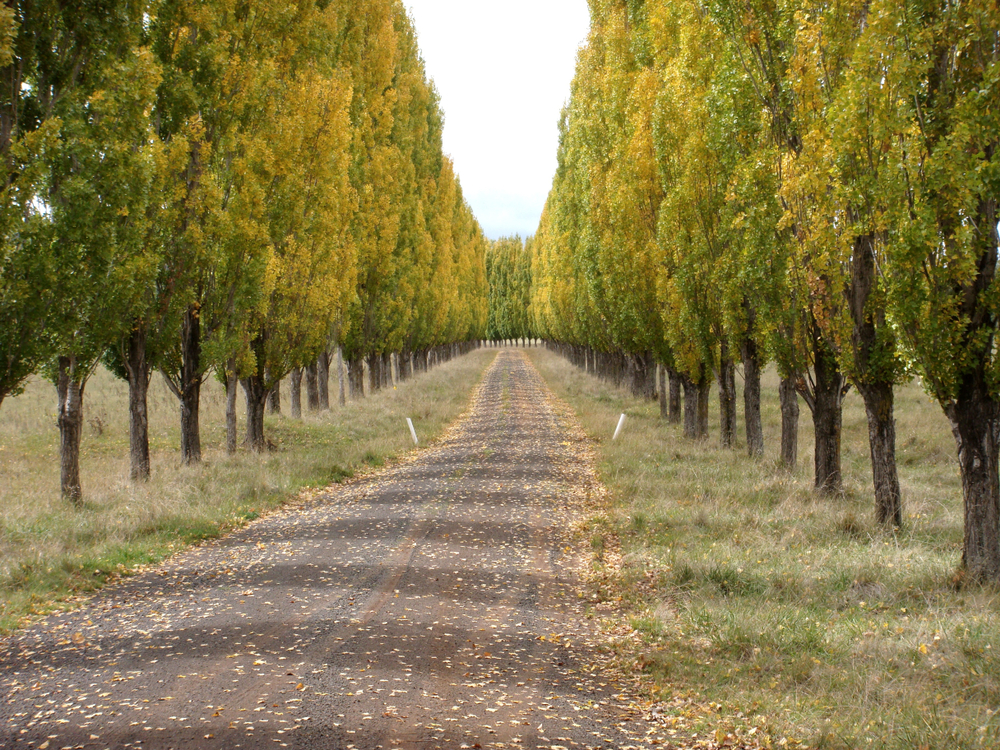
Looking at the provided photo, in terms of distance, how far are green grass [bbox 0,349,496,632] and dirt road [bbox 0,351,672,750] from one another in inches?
22.7

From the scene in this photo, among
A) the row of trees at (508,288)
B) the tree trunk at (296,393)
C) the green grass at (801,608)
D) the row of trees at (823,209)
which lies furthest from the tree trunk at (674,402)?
the row of trees at (508,288)

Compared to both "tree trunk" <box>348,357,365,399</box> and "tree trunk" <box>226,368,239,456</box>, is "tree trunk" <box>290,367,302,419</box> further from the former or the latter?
"tree trunk" <box>226,368,239,456</box>

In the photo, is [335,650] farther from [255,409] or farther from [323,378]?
[323,378]

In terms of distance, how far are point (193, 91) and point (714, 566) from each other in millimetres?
11475

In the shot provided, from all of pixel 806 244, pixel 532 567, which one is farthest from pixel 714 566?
pixel 806 244

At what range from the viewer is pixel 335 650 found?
249 inches

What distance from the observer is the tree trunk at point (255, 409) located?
17.3 meters

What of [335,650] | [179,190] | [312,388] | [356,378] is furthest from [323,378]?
[335,650]

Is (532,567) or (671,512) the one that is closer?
(532,567)

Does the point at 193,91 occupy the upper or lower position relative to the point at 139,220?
upper

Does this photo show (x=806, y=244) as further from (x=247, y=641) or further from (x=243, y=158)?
(x=243, y=158)

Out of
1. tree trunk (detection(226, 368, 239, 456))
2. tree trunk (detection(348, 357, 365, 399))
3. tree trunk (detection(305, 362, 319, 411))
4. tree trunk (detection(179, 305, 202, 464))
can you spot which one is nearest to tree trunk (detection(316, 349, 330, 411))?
tree trunk (detection(305, 362, 319, 411))

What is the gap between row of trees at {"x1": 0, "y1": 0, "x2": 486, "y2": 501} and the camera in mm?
9250

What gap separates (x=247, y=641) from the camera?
6512 millimetres
